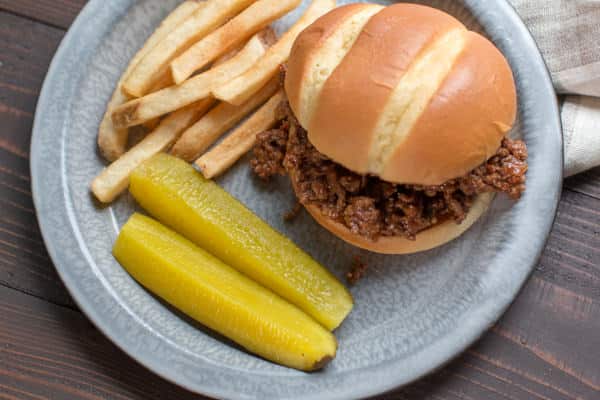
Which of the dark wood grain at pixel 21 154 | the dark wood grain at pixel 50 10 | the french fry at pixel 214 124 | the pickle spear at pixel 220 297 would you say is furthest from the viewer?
the dark wood grain at pixel 50 10

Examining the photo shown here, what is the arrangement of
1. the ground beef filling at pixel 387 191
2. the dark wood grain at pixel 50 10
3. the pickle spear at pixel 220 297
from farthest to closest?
the dark wood grain at pixel 50 10 < the pickle spear at pixel 220 297 < the ground beef filling at pixel 387 191

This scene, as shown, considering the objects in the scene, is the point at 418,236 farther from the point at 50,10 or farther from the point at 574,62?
the point at 50,10

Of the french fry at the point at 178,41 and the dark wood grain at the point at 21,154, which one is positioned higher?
the french fry at the point at 178,41

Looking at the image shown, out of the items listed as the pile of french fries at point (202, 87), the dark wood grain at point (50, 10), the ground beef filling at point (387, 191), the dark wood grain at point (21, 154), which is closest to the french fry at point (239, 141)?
the pile of french fries at point (202, 87)

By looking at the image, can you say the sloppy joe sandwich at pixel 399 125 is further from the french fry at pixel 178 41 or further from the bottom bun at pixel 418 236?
the french fry at pixel 178 41

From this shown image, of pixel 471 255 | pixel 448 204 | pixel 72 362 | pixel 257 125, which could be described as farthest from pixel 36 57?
pixel 471 255

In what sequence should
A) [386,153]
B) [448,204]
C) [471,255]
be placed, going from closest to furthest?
[386,153]
[448,204]
[471,255]

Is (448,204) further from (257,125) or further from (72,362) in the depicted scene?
(72,362)

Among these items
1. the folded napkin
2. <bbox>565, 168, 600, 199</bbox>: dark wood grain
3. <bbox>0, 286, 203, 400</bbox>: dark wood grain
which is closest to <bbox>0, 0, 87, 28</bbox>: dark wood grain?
<bbox>0, 286, 203, 400</bbox>: dark wood grain
